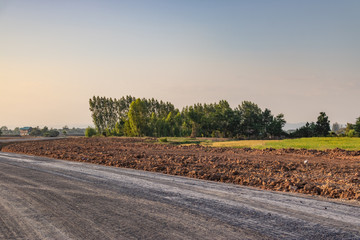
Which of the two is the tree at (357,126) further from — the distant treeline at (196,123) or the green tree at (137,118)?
the green tree at (137,118)

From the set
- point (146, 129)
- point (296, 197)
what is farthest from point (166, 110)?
point (296, 197)

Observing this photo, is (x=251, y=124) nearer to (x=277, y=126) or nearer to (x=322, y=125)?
(x=277, y=126)

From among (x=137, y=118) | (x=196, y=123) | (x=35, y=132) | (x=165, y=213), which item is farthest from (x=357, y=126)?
(x=35, y=132)

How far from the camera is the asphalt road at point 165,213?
5016mm

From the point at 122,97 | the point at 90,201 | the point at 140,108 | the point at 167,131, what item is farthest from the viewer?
the point at 122,97

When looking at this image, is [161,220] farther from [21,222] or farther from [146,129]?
[146,129]

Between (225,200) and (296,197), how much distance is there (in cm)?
217

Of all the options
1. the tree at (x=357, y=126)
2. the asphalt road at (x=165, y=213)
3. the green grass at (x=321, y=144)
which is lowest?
the asphalt road at (x=165, y=213)

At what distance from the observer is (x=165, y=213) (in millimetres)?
6191

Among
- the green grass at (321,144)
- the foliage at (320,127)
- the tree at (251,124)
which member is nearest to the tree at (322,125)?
the foliage at (320,127)

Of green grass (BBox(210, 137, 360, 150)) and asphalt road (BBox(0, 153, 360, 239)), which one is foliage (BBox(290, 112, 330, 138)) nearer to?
green grass (BBox(210, 137, 360, 150))

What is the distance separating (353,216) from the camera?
5.97 metres

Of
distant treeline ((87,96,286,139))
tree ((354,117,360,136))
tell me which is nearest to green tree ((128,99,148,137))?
distant treeline ((87,96,286,139))

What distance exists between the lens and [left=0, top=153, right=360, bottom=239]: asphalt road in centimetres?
502
